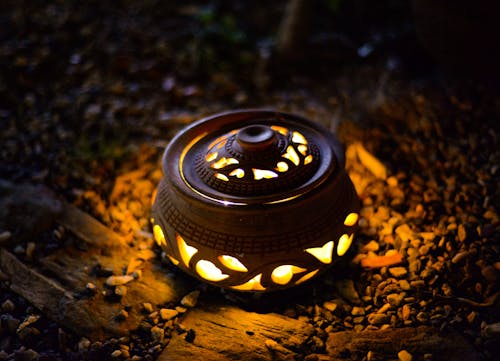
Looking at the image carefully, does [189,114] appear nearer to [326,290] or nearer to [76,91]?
[76,91]

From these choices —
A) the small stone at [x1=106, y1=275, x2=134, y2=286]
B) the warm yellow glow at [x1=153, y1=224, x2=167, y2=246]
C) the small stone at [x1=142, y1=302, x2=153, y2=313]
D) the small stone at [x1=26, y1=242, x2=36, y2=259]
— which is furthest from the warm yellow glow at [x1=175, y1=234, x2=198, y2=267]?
the small stone at [x1=26, y1=242, x2=36, y2=259]

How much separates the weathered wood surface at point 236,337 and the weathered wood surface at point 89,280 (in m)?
0.25

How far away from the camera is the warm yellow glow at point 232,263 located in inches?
87.3

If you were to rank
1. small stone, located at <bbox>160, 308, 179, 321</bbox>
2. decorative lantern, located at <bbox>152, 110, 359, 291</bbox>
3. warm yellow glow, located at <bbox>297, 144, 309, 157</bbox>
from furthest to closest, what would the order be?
small stone, located at <bbox>160, 308, 179, 321</bbox>, warm yellow glow, located at <bbox>297, 144, 309, 157</bbox>, decorative lantern, located at <bbox>152, 110, 359, 291</bbox>

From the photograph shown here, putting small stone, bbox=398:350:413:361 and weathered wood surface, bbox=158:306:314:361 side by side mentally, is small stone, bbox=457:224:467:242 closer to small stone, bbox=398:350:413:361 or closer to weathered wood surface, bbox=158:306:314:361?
small stone, bbox=398:350:413:361

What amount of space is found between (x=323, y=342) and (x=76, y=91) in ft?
10.9

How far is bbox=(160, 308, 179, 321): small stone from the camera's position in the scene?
2.48 meters

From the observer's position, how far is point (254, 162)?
2270mm

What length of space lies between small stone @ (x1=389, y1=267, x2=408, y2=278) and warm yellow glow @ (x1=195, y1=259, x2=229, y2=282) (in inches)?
40.5

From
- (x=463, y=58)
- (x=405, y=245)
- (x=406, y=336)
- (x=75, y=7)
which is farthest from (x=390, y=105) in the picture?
(x=75, y=7)

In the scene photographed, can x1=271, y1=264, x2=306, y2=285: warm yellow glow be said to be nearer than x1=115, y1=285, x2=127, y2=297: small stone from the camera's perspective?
Yes

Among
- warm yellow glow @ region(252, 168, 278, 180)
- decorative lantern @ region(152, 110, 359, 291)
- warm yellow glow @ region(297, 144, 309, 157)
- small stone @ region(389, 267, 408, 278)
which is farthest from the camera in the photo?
small stone @ region(389, 267, 408, 278)

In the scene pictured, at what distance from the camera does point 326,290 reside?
2611mm

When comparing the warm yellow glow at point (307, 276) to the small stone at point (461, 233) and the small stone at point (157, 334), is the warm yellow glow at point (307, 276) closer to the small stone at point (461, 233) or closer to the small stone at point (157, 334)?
the small stone at point (157, 334)
